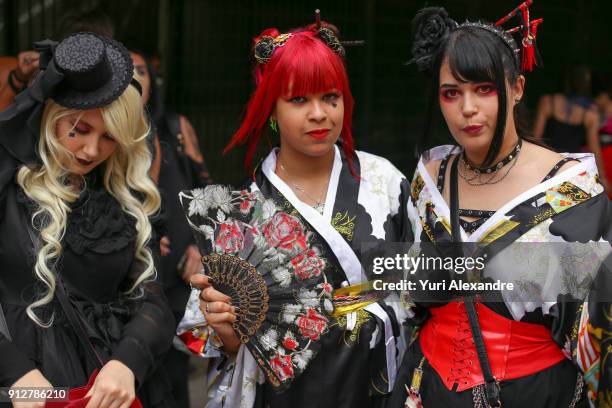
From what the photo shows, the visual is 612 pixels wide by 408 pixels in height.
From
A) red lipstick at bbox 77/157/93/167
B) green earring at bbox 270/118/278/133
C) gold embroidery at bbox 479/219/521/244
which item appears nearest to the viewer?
gold embroidery at bbox 479/219/521/244

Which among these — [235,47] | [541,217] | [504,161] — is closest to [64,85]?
[504,161]

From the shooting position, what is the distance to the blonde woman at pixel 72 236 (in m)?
2.55

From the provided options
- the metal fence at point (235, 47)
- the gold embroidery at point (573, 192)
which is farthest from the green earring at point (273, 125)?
the metal fence at point (235, 47)

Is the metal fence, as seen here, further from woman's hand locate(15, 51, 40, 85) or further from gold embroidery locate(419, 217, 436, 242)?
gold embroidery locate(419, 217, 436, 242)

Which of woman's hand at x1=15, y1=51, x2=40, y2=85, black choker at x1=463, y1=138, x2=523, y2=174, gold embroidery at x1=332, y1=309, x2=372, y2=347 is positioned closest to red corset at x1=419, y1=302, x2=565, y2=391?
gold embroidery at x1=332, y1=309, x2=372, y2=347

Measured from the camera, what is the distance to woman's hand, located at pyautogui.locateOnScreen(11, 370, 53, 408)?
2.40m

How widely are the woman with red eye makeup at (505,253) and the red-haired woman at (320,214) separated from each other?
213mm

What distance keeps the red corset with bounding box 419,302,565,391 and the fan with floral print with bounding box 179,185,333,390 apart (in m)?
0.38

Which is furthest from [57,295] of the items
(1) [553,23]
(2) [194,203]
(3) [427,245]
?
→ (1) [553,23]

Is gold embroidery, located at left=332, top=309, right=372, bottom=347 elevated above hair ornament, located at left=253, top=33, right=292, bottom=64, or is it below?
below

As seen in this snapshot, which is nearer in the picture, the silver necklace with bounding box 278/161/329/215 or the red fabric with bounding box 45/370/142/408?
the red fabric with bounding box 45/370/142/408

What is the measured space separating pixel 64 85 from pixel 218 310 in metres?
0.83

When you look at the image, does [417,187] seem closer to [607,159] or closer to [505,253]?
[505,253]

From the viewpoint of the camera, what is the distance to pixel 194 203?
8.73 ft
